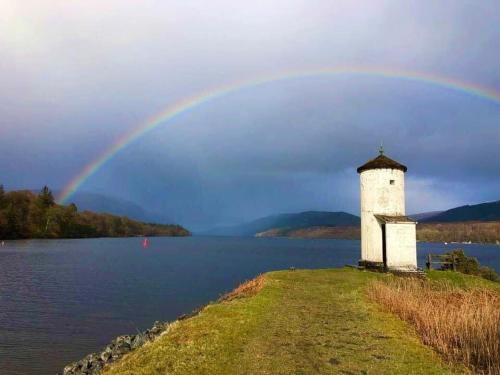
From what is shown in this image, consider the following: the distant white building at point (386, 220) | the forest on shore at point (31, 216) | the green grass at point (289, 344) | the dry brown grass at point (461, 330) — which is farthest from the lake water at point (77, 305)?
the forest on shore at point (31, 216)

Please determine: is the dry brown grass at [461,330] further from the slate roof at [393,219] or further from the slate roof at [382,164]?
the slate roof at [382,164]

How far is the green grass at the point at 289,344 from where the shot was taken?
1091cm

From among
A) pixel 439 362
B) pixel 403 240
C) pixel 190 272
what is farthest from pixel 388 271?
pixel 190 272

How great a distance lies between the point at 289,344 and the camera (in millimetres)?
12938

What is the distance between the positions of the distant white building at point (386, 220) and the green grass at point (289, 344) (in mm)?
14428

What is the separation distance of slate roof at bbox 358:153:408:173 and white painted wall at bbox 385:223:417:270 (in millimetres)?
5101

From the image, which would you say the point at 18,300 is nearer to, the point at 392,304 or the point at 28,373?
the point at 28,373

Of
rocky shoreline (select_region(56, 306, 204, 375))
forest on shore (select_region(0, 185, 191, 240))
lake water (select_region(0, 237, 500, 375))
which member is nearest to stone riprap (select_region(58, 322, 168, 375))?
rocky shoreline (select_region(56, 306, 204, 375))

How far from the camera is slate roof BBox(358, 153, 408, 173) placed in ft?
113

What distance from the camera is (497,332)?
1284 centimetres

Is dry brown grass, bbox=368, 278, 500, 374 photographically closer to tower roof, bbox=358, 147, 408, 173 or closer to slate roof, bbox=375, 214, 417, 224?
slate roof, bbox=375, 214, 417, 224

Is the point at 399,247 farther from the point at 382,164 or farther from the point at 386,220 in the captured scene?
the point at 382,164

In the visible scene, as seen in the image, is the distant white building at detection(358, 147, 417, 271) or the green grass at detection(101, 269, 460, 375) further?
the distant white building at detection(358, 147, 417, 271)

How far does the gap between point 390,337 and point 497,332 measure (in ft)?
10.9
